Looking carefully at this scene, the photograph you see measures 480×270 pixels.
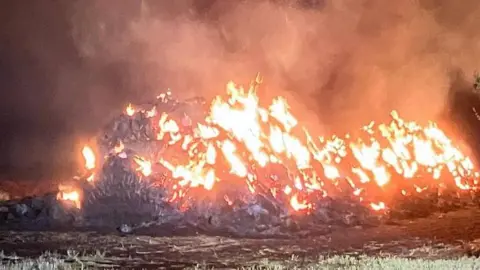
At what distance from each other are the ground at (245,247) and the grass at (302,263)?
0.04 meters

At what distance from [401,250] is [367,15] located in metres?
13.6

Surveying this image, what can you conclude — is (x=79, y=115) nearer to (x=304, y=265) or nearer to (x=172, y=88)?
(x=172, y=88)

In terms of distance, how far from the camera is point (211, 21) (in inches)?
942

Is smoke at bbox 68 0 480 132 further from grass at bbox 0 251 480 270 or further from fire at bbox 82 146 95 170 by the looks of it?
grass at bbox 0 251 480 270

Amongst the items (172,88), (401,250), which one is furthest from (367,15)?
(401,250)

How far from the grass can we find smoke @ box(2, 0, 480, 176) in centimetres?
957

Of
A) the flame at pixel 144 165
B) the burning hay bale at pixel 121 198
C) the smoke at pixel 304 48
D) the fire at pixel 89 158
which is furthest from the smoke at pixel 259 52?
the burning hay bale at pixel 121 198

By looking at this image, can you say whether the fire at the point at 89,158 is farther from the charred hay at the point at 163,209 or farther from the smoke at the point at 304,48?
the smoke at the point at 304,48

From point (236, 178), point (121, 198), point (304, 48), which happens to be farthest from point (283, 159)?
point (304, 48)

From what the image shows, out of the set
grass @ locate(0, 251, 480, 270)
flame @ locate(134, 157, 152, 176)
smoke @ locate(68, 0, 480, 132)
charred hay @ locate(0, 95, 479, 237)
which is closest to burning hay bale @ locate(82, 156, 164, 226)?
charred hay @ locate(0, 95, 479, 237)

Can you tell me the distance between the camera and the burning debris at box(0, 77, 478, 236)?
17609 mm

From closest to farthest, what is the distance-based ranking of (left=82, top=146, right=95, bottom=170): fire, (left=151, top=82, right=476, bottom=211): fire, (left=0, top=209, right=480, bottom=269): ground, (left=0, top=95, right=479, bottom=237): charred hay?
(left=0, top=209, right=480, bottom=269): ground
(left=0, top=95, right=479, bottom=237): charred hay
(left=151, top=82, right=476, bottom=211): fire
(left=82, top=146, right=95, bottom=170): fire

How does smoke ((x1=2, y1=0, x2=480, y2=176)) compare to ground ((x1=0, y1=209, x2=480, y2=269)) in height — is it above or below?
above

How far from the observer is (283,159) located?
18.9 meters
